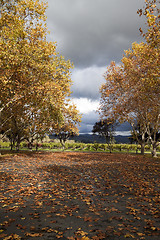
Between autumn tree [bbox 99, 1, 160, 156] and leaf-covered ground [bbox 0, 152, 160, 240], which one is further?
autumn tree [bbox 99, 1, 160, 156]

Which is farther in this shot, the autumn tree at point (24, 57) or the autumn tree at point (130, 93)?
the autumn tree at point (130, 93)

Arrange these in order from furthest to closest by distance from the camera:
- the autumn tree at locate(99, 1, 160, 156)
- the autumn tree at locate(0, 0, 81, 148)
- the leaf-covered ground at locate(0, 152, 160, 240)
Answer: the autumn tree at locate(99, 1, 160, 156) → the autumn tree at locate(0, 0, 81, 148) → the leaf-covered ground at locate(0, 152, 160, 240)

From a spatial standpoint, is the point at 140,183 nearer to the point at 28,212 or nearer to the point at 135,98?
the point at 28,212

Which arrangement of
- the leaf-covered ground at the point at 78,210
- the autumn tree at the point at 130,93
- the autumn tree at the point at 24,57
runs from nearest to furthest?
1. the leaf-covered ground at the point at 78,210
2. the autumn tree at the point at 24,57
3. the autumn tree at the point at 130,93

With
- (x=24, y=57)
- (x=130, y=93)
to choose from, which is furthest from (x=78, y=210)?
(x=130, y=93)

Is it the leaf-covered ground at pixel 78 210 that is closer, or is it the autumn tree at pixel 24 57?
the leaf-covered ground at pixel 78 210

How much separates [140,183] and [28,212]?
262 inches

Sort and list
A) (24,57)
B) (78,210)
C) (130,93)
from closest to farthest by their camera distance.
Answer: (78,210)
(24,57)
(130,93)

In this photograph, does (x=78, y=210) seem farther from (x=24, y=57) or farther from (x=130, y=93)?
(x=130, y=93)

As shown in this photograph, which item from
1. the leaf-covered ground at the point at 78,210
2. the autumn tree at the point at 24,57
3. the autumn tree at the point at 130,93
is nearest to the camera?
the leaf-covered ground at the point at 78,210

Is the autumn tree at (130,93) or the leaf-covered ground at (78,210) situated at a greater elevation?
the autumn tree at (130,93)

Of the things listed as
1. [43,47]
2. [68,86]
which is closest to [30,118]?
[68,86]

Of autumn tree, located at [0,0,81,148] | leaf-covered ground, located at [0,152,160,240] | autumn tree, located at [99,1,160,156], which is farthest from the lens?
autumn tree, located at [99,1,160,156]

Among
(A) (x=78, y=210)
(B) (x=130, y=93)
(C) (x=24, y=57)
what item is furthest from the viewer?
(B) (x=130, y=93)
